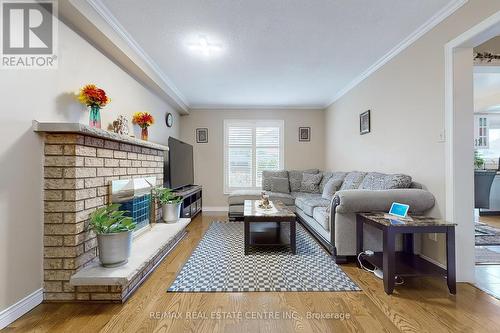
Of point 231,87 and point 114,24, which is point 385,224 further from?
point 231,87

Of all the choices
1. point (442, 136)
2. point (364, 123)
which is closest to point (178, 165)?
point (364, 123)

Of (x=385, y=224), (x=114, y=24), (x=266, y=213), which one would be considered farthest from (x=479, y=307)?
(x=114, y=24)

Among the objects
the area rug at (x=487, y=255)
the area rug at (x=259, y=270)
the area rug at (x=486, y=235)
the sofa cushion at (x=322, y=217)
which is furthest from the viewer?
the area rug at (x=486, y=235)

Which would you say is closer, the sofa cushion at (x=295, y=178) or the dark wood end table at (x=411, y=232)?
the dark wood end table at (x=411, y=232)

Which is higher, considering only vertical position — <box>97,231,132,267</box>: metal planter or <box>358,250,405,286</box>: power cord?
<box>97,231,132,267</box>: metal planter

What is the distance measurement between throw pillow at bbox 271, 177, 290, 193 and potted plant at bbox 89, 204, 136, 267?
356 cm

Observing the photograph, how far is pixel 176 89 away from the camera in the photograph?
453 centimetres

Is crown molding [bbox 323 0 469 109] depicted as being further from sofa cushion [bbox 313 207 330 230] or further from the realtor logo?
the realtor logo

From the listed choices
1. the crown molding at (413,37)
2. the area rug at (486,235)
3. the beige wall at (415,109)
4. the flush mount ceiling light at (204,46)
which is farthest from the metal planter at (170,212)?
the area rug at (486,235)

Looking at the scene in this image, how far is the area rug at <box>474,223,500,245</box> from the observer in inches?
123

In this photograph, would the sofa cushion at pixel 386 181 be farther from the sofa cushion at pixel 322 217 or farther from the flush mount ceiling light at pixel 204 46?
the flush mount ceiling light at pixel 204 46

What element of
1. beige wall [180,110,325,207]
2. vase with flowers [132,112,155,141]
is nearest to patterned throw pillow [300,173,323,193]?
beige wall [180,110,325,207]

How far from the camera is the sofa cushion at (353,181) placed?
3505 mm

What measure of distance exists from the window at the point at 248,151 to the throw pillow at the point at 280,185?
674 mm
